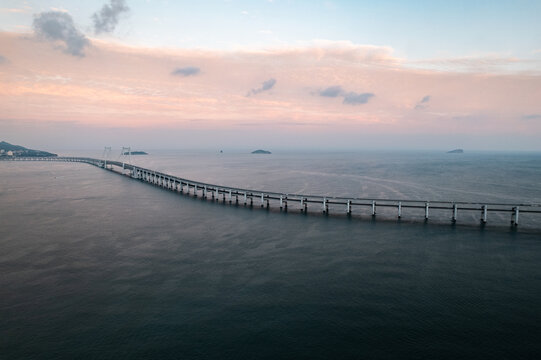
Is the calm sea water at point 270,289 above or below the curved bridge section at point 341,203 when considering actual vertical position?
below

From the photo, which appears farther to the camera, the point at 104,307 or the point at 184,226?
the point at 184,226

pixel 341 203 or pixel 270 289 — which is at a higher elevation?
pixel 341 203

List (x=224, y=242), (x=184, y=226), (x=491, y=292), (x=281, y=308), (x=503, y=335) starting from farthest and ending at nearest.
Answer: (x=184, y=226) < (x=224, y=242) < (x=491, y=292) < (x=281, y=308) < (x=503, y=335)

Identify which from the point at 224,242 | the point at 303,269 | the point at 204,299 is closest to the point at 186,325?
the point at 204,299

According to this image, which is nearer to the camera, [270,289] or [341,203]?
[270,289]

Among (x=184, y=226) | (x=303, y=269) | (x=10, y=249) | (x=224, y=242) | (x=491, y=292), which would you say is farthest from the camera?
(x=184, y=226)

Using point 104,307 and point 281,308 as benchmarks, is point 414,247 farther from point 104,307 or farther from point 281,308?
point 104,307

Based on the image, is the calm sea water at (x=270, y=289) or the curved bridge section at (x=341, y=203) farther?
the curved bridge section at (x=341, y=203)
